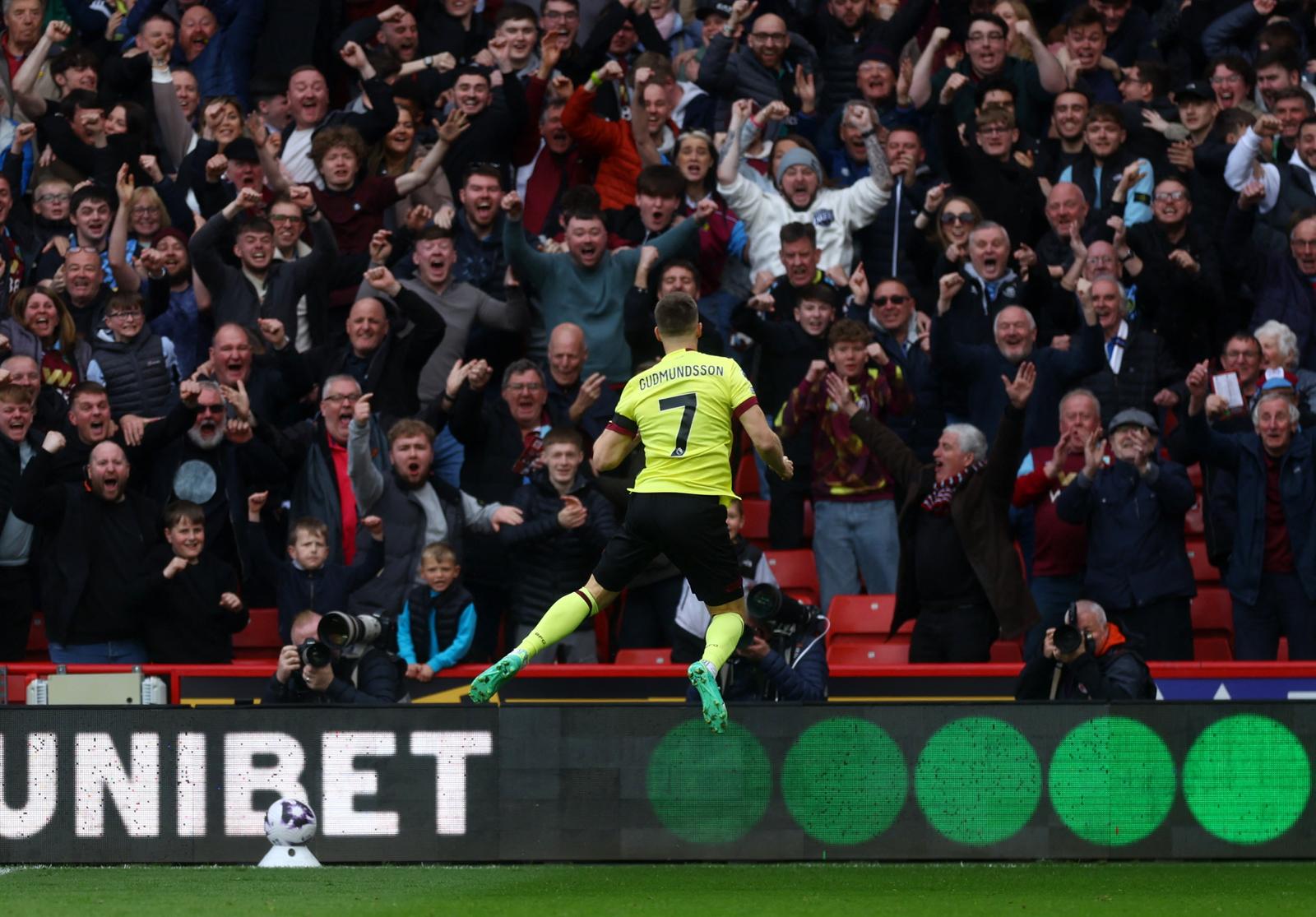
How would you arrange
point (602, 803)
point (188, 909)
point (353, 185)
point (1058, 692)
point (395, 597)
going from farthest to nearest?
point (353, 185) → point (395, 597) → point (1058, 692) → point (602, 803) → point (188, 909)

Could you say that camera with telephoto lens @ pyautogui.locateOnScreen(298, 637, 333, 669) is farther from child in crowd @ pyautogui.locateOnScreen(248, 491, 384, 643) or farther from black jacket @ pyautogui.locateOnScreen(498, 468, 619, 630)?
black jacket @ pyautogui.locateOnScreen(498, 468, 619, 630)

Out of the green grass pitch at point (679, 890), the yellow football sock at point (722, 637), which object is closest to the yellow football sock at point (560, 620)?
the yellow football sock at point (722, 637)

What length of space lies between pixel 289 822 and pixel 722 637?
213 centimetres

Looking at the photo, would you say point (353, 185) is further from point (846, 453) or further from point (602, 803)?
point (602, 803)

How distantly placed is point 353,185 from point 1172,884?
792 centimetres

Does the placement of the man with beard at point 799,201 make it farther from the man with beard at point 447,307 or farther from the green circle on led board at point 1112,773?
the green circle on led board at point 1112,773

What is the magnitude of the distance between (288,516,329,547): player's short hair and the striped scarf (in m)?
3.52

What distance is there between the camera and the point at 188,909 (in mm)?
8227

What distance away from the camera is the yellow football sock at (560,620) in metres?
8.91

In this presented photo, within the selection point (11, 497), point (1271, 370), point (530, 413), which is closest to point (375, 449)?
point (530, 413)

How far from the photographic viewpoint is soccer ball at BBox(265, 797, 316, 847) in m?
9.15

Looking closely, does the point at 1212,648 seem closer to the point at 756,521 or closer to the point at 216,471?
the point at 756,521

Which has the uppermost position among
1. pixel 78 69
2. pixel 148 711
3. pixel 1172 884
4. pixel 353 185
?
pixel 78 69

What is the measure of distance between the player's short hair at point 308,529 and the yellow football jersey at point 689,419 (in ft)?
11.5
